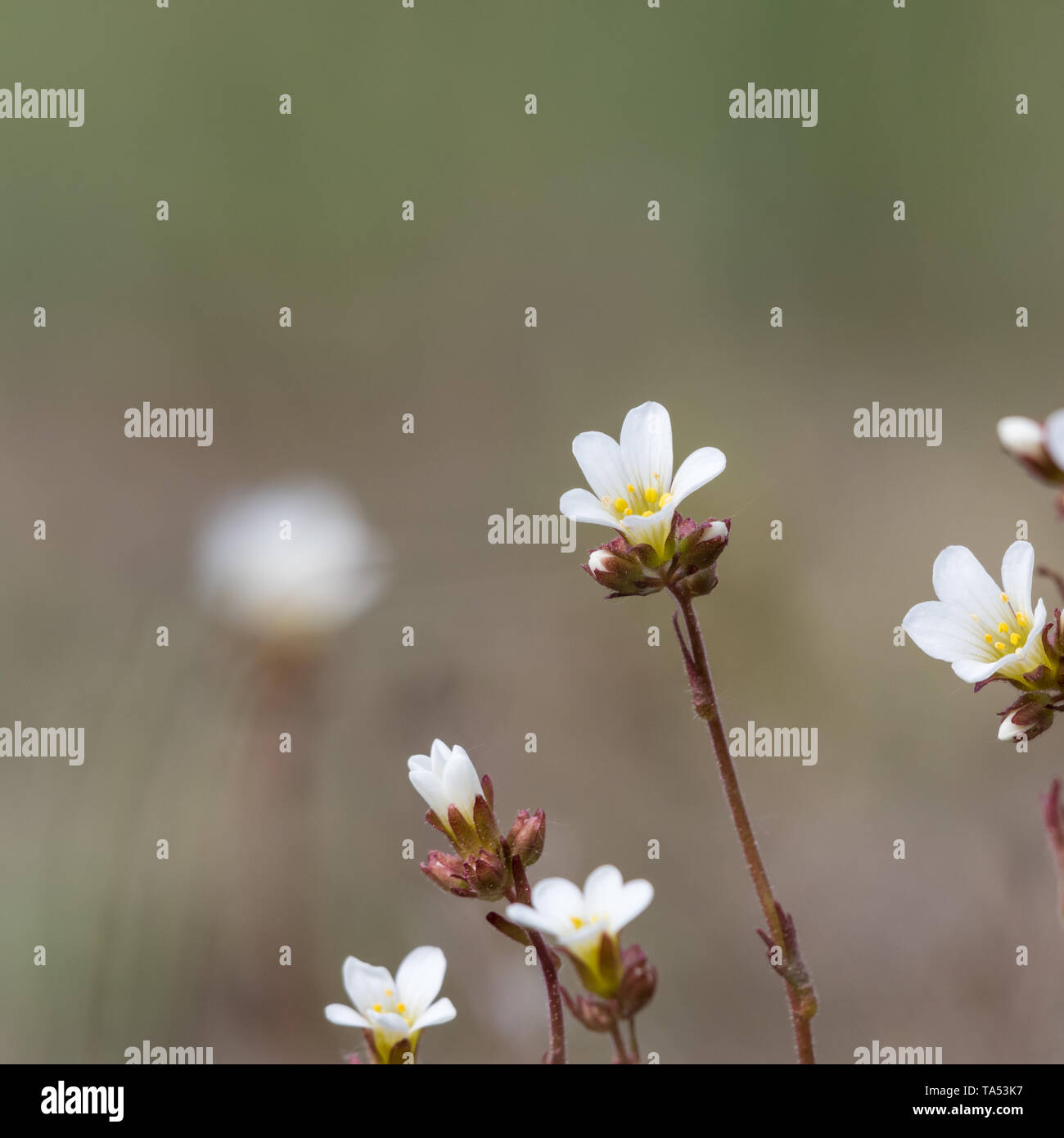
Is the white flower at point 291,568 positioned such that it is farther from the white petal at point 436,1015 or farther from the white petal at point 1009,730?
the white petal at point 1009,730

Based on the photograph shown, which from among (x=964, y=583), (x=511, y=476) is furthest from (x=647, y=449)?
(x=511, y=476)

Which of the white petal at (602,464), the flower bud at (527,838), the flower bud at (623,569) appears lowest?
the flower bud at (527,838)

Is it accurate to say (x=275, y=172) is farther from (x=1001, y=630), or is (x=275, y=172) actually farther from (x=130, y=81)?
(x=1001, y=630)

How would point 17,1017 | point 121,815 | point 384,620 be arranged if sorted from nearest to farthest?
point 17,1017 → point 121,815 → point 384,620

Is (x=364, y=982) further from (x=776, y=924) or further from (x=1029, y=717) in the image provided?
(x=1029, y=717)

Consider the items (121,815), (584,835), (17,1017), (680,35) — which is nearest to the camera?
(17,1017)

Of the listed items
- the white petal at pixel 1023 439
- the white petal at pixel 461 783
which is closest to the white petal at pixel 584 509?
the white petal at pixel 461 783

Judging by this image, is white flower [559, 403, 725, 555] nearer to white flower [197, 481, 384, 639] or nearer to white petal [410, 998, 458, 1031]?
white petal [410, 998, 458, 1031]

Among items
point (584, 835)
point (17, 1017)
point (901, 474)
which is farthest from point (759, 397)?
point (17, 1017)

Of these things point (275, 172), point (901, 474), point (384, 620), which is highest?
point (275, 172)
